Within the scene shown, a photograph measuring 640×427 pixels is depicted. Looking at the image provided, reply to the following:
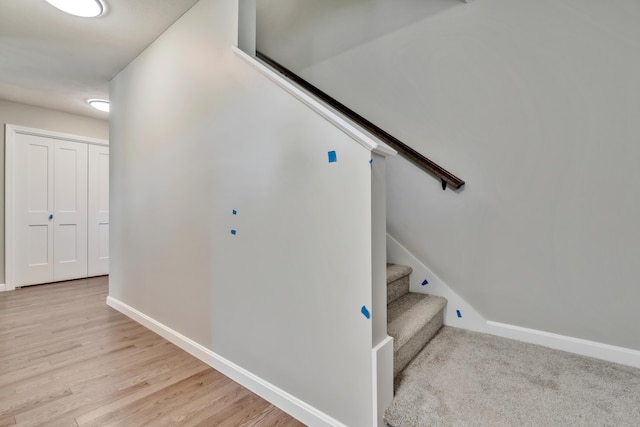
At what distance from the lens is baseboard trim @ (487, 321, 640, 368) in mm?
1626

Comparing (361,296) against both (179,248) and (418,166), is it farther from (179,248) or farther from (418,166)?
(179,248)

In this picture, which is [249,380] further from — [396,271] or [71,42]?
[71,42]

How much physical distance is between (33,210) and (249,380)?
417cm

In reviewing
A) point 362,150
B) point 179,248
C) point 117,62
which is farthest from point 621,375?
point 117,62

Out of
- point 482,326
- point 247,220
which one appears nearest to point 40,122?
point 247,220

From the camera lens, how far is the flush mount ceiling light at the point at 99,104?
377 centimetres

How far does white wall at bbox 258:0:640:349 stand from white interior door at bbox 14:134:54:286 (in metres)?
4.35

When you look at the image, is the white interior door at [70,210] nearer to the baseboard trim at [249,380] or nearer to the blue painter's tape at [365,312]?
the baseboard trim at [249,380]

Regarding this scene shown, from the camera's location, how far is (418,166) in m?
2.13

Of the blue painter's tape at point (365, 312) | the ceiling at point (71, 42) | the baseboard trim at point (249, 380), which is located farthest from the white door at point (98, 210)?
the blue painter's tape at point (365, 312)

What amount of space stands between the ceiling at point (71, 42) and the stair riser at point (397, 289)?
7.60 feet

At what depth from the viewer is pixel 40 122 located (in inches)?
160

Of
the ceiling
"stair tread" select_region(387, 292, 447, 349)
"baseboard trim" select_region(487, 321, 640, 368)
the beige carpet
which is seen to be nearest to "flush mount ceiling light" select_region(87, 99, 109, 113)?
the ceiling

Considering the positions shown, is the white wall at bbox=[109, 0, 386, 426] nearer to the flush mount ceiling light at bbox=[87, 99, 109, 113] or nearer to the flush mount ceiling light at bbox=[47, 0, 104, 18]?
the flush mount ceiling light at bbox=[47, 0, 104, 18]
